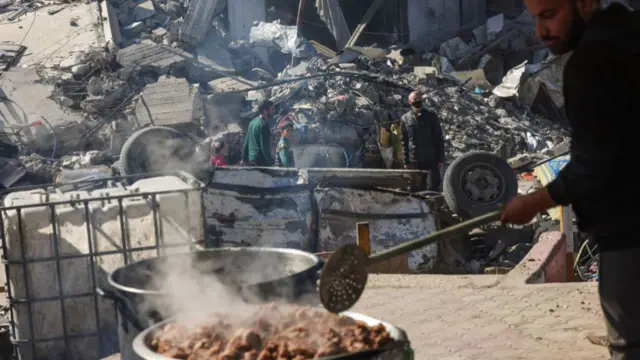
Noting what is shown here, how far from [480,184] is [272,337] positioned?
24.8 ft

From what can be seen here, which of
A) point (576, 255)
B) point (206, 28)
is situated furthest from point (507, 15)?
point (576, 255)

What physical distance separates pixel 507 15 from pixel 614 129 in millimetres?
20698

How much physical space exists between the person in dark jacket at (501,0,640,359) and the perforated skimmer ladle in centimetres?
21

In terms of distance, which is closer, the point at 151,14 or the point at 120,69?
the point at 120,69

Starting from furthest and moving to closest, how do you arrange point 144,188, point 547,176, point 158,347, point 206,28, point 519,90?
1. point 206,28
2. point 519,90
3. point 547,176
4. point 144,188
5. point 158,347

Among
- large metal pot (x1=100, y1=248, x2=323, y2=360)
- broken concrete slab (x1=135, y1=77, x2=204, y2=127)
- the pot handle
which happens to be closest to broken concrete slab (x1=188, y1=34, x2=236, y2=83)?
broken concrete slab (x1=135, y1=77, x2=204, y2=127)

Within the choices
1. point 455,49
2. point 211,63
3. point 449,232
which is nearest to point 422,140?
point 449,232

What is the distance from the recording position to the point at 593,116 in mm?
3043

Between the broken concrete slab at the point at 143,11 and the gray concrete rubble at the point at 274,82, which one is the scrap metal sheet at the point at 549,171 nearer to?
the gray concrete rubble at the point at 274,82

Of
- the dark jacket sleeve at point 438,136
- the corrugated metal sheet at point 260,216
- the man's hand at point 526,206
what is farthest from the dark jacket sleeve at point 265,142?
the man's hand at point 526,206

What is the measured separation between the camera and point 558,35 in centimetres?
335

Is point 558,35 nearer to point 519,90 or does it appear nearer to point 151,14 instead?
point 519,90

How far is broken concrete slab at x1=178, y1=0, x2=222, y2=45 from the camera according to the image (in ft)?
64.4

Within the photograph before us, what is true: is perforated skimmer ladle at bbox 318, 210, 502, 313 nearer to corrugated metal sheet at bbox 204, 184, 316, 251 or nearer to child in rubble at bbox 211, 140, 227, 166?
corrugated metal sheet at bbox 204, 184, 316, 251
